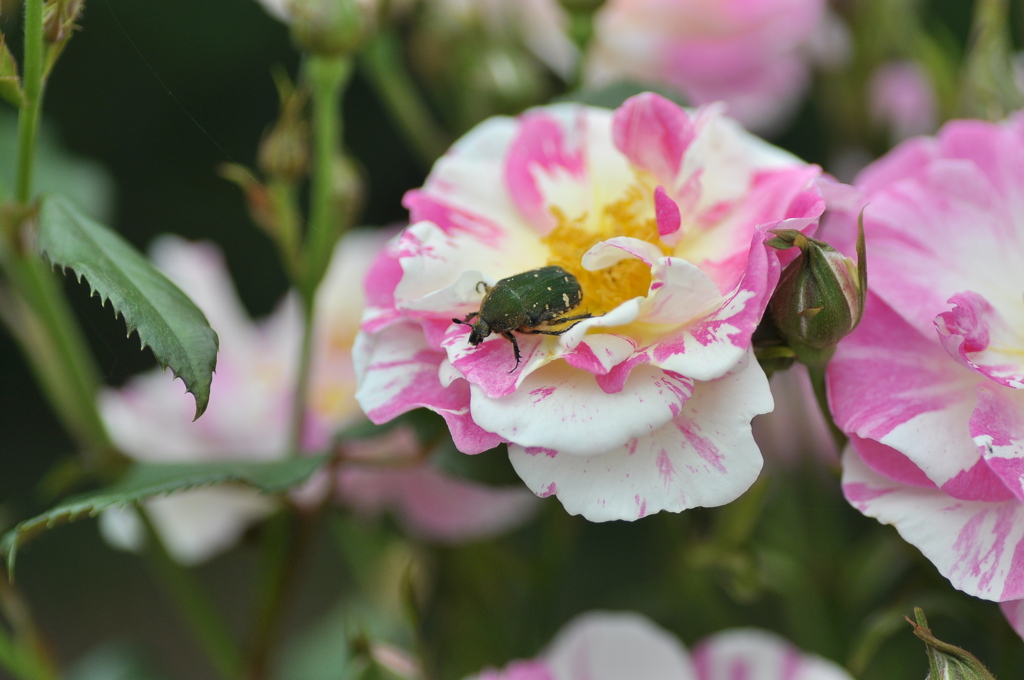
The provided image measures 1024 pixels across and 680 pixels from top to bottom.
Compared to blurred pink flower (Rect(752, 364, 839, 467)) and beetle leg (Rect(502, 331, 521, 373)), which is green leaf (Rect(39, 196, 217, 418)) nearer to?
beetle leg (Rect(502, 331, 521, 373))

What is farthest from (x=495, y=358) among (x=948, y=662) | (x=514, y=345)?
(x=948, y=662)

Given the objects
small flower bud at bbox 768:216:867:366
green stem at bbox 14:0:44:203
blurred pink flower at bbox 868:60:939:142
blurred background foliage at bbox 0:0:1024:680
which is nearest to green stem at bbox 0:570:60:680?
blurred background foliage at bbox 0:0:1024:680

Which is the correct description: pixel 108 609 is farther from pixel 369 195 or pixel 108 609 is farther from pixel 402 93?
pixel 402 93

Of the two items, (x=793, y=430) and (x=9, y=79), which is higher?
(x=9, y=79)

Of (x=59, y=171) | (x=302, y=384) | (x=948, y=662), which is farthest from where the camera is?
(x=59, y=171)

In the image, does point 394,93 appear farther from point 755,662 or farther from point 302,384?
point 755,662

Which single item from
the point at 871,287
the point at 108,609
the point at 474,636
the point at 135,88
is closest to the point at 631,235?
the point at 871,287
